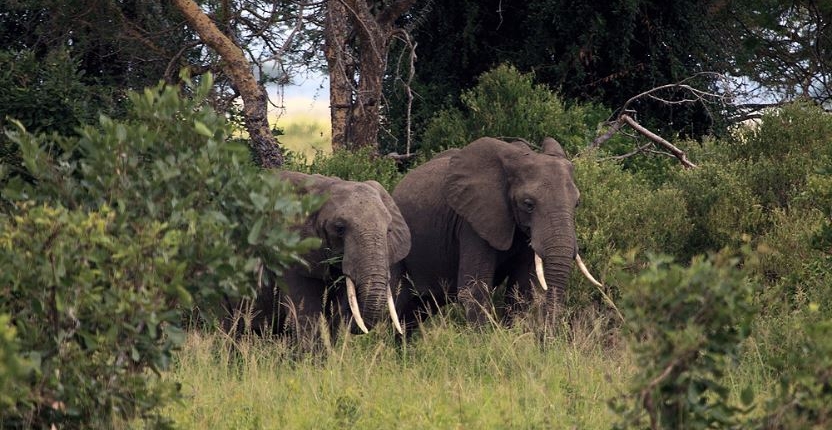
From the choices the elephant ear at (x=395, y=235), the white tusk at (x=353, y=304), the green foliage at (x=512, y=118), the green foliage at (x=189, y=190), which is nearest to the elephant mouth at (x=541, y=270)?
the elephant ear at (x=395, y=235)

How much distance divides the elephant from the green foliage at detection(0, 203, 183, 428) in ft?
10.4

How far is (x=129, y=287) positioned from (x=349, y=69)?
32.8ft

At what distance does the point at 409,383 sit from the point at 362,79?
7647 millimetres

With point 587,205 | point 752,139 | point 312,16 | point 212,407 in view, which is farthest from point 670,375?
point 312,16

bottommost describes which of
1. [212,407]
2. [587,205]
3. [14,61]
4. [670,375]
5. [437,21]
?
[212,407]

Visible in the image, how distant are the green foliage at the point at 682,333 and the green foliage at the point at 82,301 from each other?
1.93 metres

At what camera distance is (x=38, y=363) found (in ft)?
19.2

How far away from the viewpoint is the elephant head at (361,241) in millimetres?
9719

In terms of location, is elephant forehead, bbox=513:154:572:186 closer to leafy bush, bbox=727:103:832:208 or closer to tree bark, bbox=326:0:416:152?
leafy bush, bbox=727:103:832:208

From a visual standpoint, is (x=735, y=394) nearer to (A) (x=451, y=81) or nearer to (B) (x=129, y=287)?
(B) (x=129, y=287)


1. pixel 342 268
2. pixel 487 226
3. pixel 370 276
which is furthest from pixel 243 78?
pixel 370 276

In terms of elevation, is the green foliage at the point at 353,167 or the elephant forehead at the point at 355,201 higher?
the green foliage at the point at 353,167

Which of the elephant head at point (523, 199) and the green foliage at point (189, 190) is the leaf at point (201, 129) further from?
the elephant head at point (523, 199)

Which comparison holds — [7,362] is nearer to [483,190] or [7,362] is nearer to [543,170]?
[543,170]
